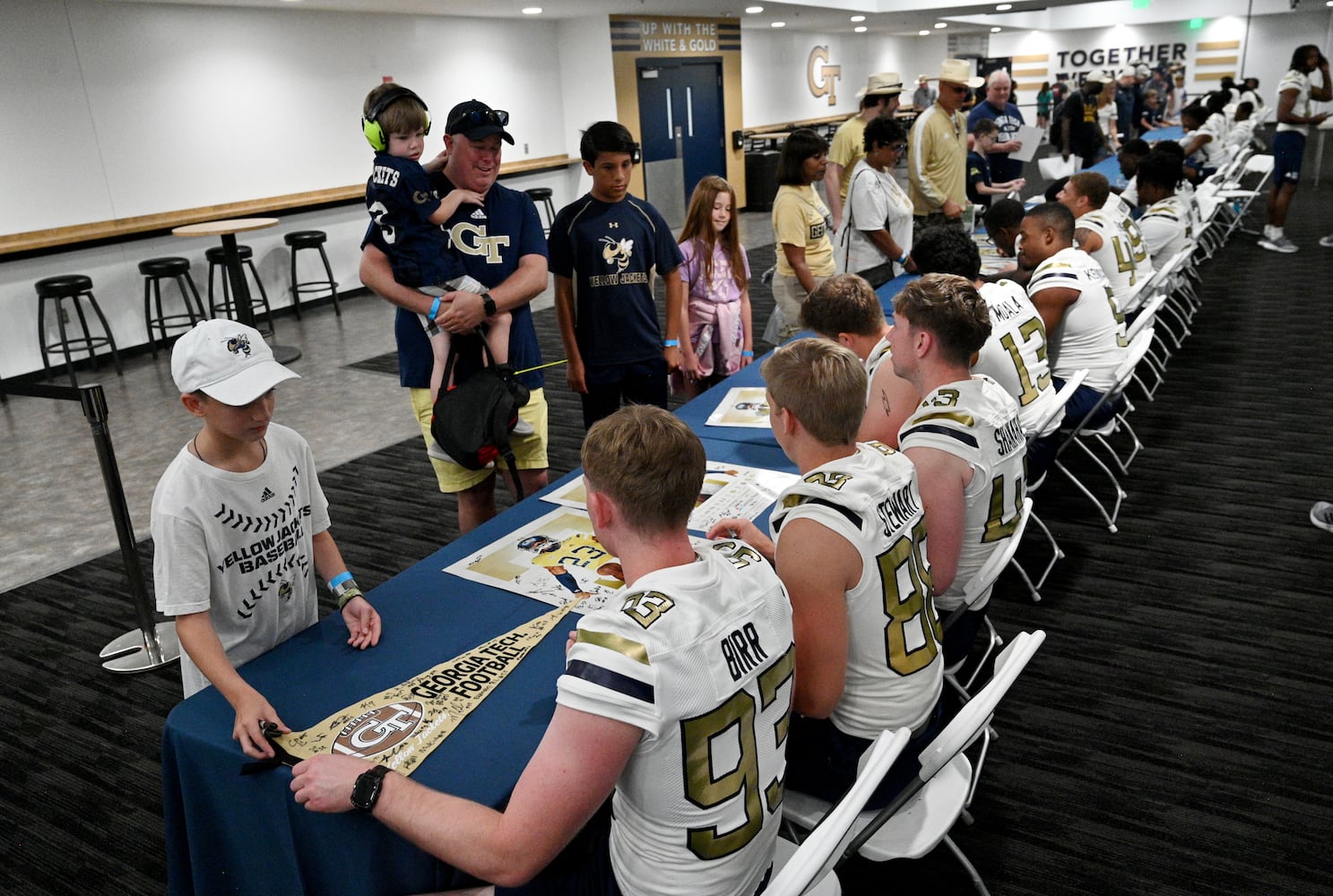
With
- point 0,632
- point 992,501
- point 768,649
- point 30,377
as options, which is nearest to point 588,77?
point 30,377

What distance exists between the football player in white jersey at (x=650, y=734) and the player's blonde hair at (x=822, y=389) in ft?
1.29

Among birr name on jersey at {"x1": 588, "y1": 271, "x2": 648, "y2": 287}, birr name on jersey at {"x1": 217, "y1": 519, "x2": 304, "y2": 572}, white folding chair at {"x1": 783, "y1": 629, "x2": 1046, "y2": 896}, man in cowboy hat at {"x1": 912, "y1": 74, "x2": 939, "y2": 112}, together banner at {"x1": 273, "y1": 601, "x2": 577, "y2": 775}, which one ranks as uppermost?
man in cowboy hat at {"x1": 912, "y1": 74, "x2": 939, "y2": 112}

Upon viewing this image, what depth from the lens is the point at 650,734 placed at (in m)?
1.12

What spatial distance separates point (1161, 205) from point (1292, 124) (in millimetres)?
4093

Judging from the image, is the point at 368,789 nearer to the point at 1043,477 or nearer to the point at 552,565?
the point at 552,565

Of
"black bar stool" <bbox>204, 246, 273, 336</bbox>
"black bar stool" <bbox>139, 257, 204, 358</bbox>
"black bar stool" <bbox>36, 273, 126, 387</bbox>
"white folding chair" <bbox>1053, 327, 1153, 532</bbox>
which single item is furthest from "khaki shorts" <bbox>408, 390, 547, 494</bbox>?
"black bar stool" <bbox>139, 257, 204, 358</bbox>

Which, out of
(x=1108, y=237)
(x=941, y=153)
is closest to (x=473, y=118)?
(x=1108, y=237)

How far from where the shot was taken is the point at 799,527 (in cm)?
152

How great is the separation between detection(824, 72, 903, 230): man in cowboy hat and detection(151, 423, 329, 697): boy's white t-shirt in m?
3.94

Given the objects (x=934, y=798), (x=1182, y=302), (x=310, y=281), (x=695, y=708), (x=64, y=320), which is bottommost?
(x=1182, y=302)

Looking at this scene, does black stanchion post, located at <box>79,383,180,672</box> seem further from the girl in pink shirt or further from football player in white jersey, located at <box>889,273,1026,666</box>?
football player in white jersey, located at <box>889,273,1026,666</box>

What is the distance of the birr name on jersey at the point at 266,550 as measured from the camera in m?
1.78

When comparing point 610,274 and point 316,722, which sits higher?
point 610,274

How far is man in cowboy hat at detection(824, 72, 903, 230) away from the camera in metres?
5.80
